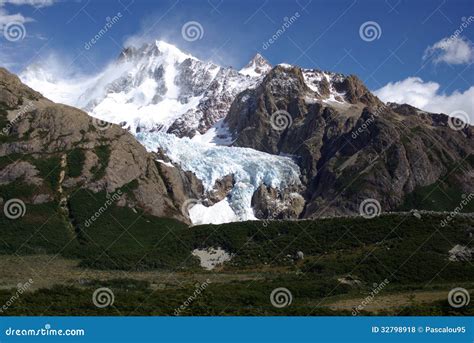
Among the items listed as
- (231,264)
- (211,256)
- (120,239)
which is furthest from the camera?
(120,239)

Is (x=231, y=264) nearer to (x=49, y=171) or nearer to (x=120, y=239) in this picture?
(x=120, y=239)

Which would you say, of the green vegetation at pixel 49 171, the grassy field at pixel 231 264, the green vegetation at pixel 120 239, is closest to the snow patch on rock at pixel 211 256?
the grassy field at pixel 231 264

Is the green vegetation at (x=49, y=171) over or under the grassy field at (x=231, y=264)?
under

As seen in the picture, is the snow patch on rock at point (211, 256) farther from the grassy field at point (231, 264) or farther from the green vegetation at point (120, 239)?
the green vegetation at point (120, 239)

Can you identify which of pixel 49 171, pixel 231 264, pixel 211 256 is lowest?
pixel 49 171

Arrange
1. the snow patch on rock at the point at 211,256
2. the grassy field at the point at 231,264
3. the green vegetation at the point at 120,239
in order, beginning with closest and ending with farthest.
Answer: the grassy field at the point at 231,264 → the green vegetation at the point at 120,239 → the snow patch on rock at the point at 211,256

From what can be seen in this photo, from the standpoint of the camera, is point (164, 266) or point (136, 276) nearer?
point (136, 276)

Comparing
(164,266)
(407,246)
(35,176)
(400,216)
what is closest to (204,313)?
(407,246)

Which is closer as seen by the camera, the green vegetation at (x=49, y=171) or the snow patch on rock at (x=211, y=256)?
the snow patch on rock at (x=211, y=256)

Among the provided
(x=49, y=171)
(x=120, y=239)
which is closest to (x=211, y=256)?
(x=120, y=239)

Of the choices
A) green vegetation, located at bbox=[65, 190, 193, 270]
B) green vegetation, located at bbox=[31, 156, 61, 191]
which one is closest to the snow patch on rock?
green vegetation, located at bbox=[65, 190, 193, 270]
